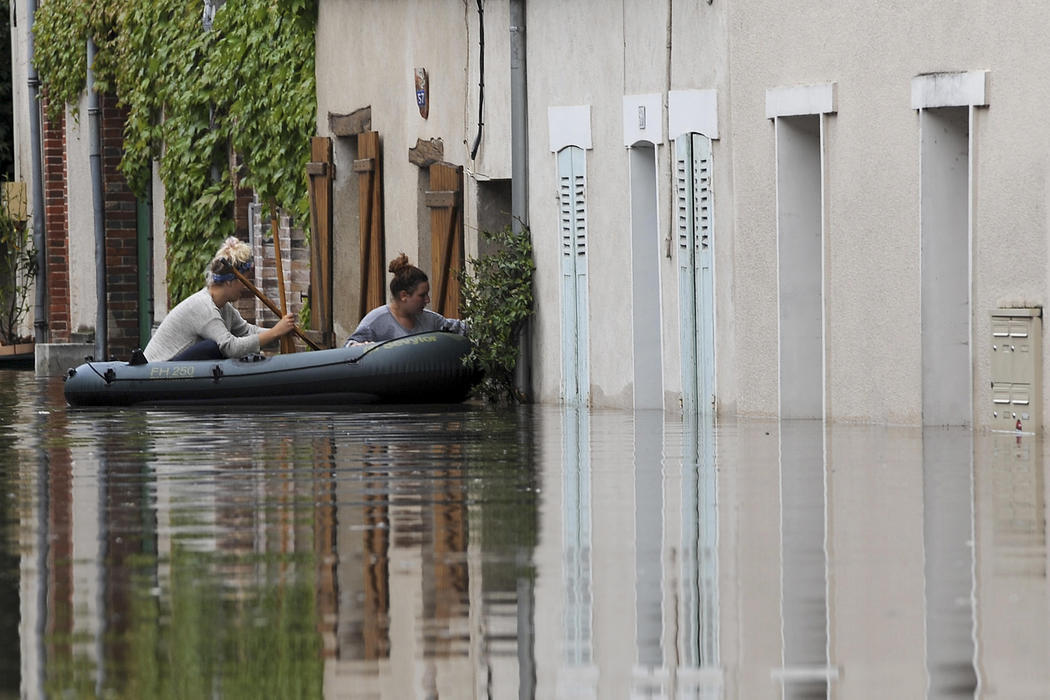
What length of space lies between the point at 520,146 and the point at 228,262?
2.32 m

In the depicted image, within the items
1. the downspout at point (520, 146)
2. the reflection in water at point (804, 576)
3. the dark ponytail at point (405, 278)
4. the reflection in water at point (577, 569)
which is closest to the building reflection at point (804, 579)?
the reflection in water at point (804, 576)

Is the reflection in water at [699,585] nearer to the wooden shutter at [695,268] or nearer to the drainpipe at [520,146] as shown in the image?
the wooden shutter at [695,268]

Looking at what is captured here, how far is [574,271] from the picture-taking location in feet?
59.2

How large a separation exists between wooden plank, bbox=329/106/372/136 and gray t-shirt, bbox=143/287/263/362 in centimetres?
380

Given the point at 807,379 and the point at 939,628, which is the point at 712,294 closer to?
the point at 807,379

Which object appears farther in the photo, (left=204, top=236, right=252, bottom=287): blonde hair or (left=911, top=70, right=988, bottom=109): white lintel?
(left=204, top=236, right=252, bottom=287): blonde hair

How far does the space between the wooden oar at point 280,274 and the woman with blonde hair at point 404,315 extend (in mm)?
4193

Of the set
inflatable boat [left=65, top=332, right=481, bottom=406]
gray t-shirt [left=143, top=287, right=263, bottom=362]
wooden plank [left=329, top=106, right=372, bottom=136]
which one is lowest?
inflatable boat [left=65, top=332, right=481, bottom=406]

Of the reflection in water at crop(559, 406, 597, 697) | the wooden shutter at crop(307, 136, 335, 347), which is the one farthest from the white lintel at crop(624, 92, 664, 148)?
the wooden shutter at crop(307, 136, 335, 347)

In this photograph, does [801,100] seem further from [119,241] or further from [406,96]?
[119,241]

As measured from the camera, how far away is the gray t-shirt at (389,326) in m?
18.7

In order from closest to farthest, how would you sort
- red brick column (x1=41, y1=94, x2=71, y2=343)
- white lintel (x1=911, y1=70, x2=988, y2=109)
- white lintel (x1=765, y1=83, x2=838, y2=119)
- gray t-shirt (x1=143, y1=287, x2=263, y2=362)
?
white lintel (x1=911, y1=70, x2=988, y2=109) < white lintel (x1=765, y1=83, x2=838, y2=119) < gray t-shirt (x1=143, y1=287, x2=263, y2=362) < red brick column (x1=41, y1=94, x2=71, y2=343)

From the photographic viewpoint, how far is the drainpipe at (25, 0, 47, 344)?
3062 cm

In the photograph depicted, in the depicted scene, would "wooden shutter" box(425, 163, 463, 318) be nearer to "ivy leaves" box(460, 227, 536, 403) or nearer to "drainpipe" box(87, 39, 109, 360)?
"ivy leaves" box(460, 227, 536, 403)
